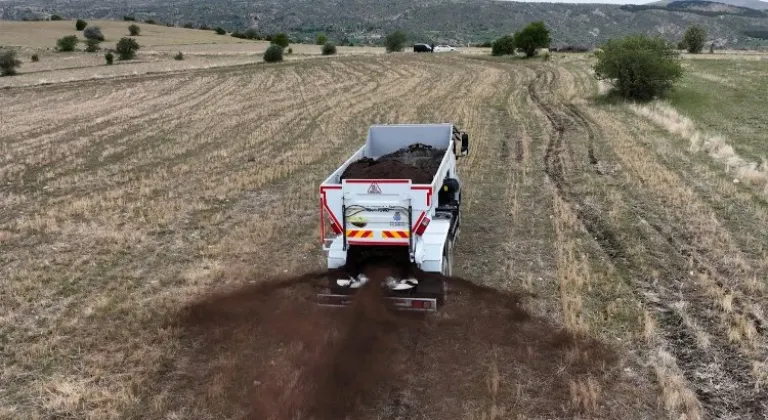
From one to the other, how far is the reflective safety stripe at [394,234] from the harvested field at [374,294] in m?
0.91

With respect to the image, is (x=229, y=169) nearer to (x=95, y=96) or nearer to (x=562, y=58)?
(x=95, y=96)

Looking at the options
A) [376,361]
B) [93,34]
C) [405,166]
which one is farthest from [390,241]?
[93,34]

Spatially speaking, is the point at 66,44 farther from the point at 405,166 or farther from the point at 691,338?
the point at 691,338

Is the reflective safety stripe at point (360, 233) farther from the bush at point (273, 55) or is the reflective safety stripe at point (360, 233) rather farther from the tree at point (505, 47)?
the tree at point (505, 47)

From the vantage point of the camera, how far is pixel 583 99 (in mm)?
29328

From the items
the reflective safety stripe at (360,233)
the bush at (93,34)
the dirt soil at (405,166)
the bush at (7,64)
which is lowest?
the bush at (7,64)

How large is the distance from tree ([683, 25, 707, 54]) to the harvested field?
4649 cm

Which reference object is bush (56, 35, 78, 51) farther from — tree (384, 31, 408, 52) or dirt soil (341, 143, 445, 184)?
dirt soil (341, 143, 445, 184)

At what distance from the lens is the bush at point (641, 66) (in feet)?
92.3

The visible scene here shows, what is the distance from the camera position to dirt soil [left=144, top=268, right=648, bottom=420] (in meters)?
6.69

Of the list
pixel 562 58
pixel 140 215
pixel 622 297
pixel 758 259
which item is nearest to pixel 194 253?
pixel 140 215

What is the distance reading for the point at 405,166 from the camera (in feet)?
35.6

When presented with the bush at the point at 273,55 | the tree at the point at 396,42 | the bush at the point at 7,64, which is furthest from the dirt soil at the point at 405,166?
the tree at the point at 396,42

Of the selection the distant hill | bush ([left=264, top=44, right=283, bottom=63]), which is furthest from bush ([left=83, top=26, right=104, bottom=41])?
the distant hill
